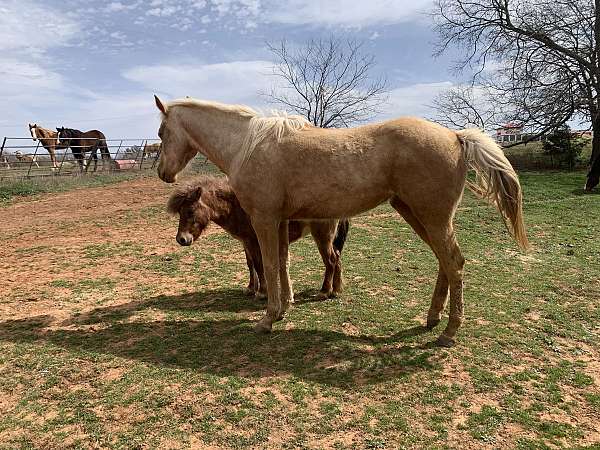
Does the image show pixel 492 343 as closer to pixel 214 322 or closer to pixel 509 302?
pixel 509 302

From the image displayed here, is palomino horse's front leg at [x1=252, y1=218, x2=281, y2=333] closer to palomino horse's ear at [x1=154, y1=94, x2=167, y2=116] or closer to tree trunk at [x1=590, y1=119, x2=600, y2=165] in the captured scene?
palomino horse's ear at [x1=154, y1=94, x2=167, y2=116]

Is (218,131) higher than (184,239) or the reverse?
higher

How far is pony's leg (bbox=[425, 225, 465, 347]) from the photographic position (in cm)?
379

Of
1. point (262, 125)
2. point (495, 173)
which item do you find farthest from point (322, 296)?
point (495, 173)

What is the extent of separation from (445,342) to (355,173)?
5.73 feet

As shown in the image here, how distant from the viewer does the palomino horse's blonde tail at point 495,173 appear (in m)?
3.67

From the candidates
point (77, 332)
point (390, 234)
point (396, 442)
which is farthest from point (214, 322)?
point (390, 234)

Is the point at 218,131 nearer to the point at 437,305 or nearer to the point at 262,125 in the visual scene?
the point at 262,125

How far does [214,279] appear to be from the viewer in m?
6.09

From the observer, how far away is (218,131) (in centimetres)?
439

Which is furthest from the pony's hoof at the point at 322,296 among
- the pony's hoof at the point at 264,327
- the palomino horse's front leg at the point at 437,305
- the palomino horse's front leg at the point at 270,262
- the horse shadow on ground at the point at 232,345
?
the palomino horse's front leg at the point at 437,305

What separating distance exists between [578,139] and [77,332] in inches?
915

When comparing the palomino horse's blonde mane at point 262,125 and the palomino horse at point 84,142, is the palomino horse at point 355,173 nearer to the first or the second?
the palomino horse's blonde mane at point 262,125

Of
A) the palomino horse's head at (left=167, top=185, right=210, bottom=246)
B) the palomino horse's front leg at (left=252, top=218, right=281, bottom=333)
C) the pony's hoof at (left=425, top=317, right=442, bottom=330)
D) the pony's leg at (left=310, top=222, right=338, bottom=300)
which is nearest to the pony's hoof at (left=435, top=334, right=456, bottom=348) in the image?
the pony's hoof at (left=425, top=317, right=442, bottom=330)
